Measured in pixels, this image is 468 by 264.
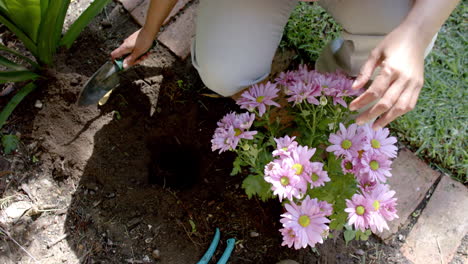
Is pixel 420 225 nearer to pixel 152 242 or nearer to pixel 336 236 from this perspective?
pixel 336 236

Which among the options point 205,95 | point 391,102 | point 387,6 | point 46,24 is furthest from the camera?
point 205,95

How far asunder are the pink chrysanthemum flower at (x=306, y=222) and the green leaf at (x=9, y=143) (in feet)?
3.64

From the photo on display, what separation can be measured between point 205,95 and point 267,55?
0.38m

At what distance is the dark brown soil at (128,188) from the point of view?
1568 mm

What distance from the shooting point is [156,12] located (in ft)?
4.48

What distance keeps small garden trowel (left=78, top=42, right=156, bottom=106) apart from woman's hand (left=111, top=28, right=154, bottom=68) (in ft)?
0.11

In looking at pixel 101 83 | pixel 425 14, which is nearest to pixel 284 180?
pixel 425 14

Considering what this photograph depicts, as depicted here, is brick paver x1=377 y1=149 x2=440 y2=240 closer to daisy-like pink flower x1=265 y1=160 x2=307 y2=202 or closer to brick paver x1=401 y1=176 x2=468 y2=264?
brick paver x1=401 y1=176 x2=468 y2=264

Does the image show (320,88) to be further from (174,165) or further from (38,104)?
(38,104)

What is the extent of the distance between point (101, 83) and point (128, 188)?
15.7 inches

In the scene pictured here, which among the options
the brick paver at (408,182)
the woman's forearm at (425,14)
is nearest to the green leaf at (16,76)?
the woman's forearm at (425,14)


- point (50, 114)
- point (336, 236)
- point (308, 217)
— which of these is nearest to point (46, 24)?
point (50, 114)

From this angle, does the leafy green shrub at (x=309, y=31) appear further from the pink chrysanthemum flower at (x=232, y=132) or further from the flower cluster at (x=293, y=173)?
the flower cluster at (x=293, y=173)

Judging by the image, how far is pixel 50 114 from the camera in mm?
1649
